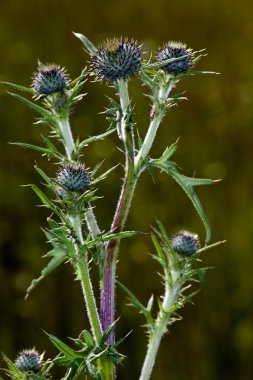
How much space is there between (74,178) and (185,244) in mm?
597

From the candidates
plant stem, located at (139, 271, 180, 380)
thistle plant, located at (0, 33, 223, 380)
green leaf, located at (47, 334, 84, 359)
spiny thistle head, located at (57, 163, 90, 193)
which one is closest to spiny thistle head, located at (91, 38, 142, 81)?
thistle plant, located at (0, 33, 223, 380)

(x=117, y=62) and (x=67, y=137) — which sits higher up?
(x=117, y=62)

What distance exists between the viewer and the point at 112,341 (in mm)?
1929

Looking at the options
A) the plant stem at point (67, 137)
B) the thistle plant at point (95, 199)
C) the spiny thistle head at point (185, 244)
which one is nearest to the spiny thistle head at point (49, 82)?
the thistle plant at point (95, 199)

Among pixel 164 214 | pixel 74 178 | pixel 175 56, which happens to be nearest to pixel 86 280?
pixel 74 178

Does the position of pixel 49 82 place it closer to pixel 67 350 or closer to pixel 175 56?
pixel 175 56

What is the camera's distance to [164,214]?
14.8 ft

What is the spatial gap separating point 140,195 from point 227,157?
30.4 inches

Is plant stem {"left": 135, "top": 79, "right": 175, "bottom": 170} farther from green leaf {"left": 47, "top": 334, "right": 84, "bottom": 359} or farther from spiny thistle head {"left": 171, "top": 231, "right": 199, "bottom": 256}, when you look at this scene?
green leaf {"left": 47, "top": 334, "right": 84, "bottom": 359}

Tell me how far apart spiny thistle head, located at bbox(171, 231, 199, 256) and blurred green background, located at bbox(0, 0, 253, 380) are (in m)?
1.17

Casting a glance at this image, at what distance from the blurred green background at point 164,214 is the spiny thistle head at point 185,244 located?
3.82 ft

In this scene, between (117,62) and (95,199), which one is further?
(117,62)

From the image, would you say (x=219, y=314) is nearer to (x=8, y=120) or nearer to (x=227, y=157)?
(x=227, y=157)

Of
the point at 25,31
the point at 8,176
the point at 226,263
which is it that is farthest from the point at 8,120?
the point at 226,263
